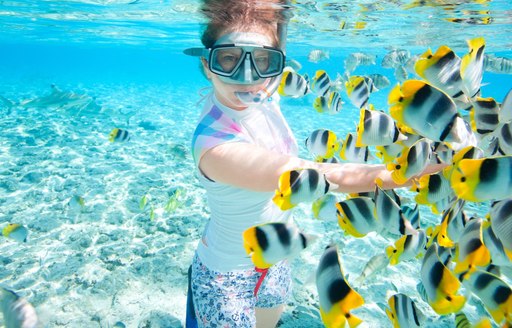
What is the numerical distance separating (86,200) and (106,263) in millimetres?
2856

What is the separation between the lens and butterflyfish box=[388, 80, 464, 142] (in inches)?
62.3

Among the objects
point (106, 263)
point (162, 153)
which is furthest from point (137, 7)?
point (106, 263)

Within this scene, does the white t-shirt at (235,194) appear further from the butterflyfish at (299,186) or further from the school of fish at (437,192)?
the school of fish at (437,192)

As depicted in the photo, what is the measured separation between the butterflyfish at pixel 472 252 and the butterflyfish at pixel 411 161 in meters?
0.51

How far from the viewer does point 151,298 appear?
5074 millimetres

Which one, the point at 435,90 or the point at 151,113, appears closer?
the point at 435,90

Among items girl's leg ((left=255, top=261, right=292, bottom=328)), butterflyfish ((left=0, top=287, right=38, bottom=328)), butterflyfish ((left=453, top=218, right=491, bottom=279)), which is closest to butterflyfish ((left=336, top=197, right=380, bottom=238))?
butterflyfish ((left=453, top=218, right=491, bottom=279))

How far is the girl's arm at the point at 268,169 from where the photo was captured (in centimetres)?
214

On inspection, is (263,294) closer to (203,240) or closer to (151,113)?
(203,240)

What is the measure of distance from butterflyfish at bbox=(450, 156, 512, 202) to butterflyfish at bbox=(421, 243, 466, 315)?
521mm

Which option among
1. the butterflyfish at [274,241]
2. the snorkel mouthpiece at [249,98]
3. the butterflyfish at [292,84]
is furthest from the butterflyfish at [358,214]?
the butterflyfish at [292,84]

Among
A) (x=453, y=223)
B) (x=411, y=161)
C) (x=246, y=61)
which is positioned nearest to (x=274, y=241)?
(x=411, y=161)

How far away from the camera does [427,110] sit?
1617 mm

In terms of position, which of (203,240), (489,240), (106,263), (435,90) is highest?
(435,90)
